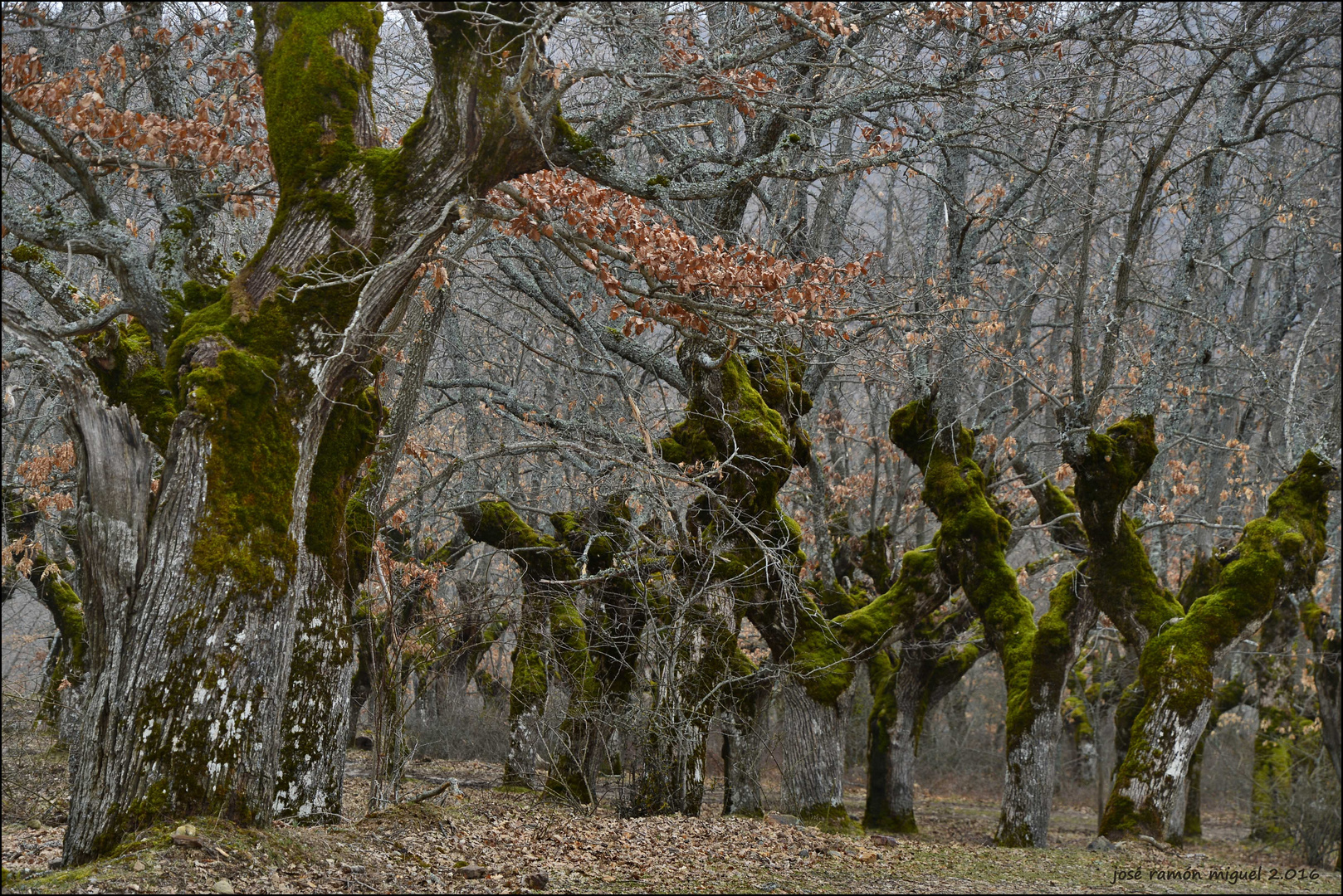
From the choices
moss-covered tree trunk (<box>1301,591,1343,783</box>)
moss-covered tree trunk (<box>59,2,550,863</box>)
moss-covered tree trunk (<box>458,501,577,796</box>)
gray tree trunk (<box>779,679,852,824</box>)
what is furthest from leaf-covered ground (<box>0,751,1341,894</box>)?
moss-covered tree trunk (<box>458,501,577,796</box>)

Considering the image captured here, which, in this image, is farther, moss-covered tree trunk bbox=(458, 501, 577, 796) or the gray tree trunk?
the gray tree trunk

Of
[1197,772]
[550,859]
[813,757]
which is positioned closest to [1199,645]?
[813,757]

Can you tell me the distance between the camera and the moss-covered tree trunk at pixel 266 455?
5043 mm

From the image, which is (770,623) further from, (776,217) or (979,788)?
(979,788)

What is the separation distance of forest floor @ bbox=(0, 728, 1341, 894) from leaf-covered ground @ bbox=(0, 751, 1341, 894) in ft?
0.05

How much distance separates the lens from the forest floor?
14.8 ft

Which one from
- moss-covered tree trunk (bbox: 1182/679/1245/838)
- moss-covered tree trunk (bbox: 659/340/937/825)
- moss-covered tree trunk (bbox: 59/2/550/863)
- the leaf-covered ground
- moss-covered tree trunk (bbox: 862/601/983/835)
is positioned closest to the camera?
the leaf-covered ground

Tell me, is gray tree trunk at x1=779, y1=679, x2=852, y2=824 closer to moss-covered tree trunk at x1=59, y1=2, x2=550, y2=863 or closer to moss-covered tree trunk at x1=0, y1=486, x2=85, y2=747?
moss-covered tree trunk at x1=59, y1=2, x2=550, y2=863

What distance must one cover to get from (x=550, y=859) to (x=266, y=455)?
125 inches

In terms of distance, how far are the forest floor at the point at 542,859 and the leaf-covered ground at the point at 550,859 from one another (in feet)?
0.05

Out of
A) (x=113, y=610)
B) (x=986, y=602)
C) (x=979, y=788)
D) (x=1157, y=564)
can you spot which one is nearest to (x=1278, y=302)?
(x=1157, y=564)

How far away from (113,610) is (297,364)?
1.78 metres

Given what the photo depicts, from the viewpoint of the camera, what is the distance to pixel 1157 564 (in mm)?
14625

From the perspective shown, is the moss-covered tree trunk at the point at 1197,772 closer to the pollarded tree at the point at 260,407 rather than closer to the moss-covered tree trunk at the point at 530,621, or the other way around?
the moss-covered tree trunk at the point at 530,621
